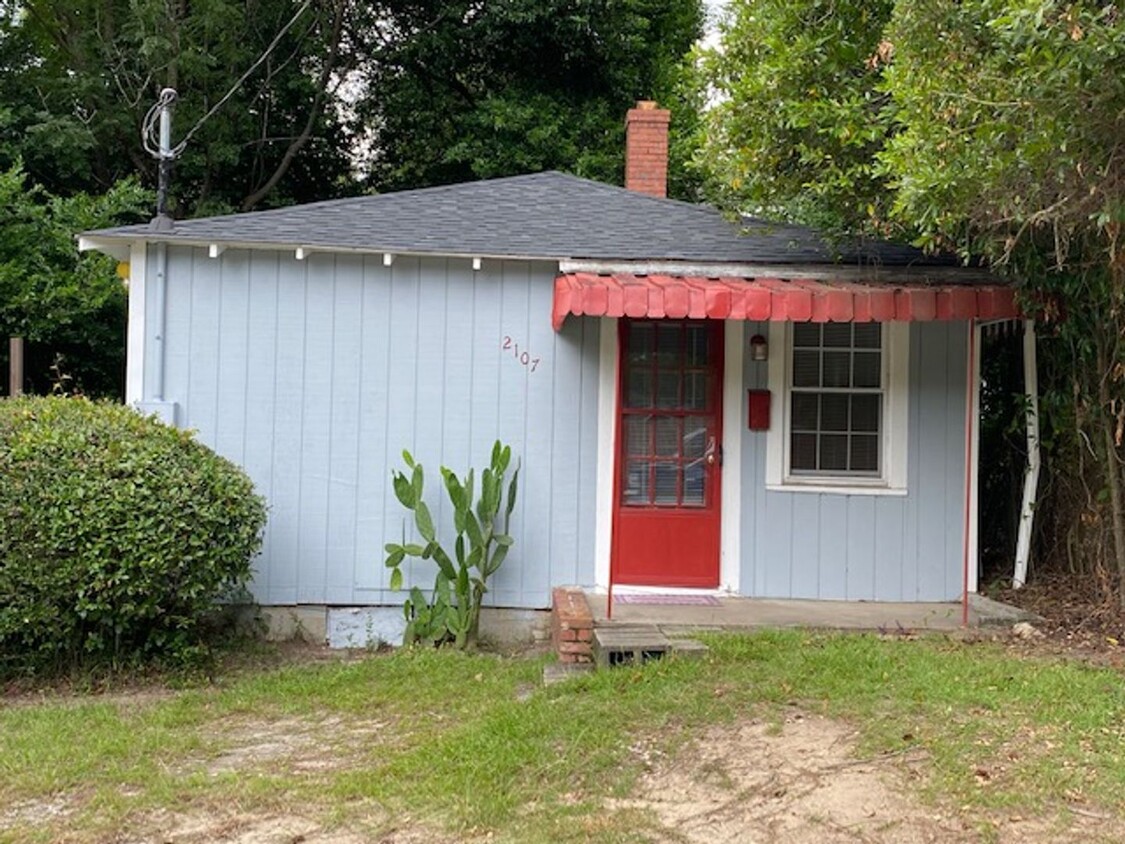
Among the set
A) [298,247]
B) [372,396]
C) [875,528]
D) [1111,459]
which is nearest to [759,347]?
[875,528]

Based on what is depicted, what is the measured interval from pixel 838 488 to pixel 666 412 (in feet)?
Result: 4.42

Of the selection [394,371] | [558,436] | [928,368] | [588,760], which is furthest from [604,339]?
[588,760]

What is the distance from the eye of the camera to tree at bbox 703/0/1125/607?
448 centimetres

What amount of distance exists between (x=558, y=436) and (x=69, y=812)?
3991mm

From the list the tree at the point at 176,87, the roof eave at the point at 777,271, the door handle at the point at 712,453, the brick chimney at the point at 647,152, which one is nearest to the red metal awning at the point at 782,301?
the roof eave at the point at 777,271

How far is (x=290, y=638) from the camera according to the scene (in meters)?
7.01

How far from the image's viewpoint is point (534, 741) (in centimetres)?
439

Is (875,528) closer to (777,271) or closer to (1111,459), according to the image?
(1111,459)

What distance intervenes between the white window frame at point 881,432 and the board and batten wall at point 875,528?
5cm

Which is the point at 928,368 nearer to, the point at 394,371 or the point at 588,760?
the point at 394,371

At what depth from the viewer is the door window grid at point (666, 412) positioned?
23.5 ft

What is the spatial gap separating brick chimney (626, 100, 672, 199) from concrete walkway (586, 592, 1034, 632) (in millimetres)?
4246

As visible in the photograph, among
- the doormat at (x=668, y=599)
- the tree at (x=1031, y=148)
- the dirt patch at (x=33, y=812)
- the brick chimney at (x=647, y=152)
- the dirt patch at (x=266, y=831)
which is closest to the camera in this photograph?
the dirt patch at (x=266, y=831)

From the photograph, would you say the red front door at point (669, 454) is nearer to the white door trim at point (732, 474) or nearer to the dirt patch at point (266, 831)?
the white door trim at point (732, 474)
